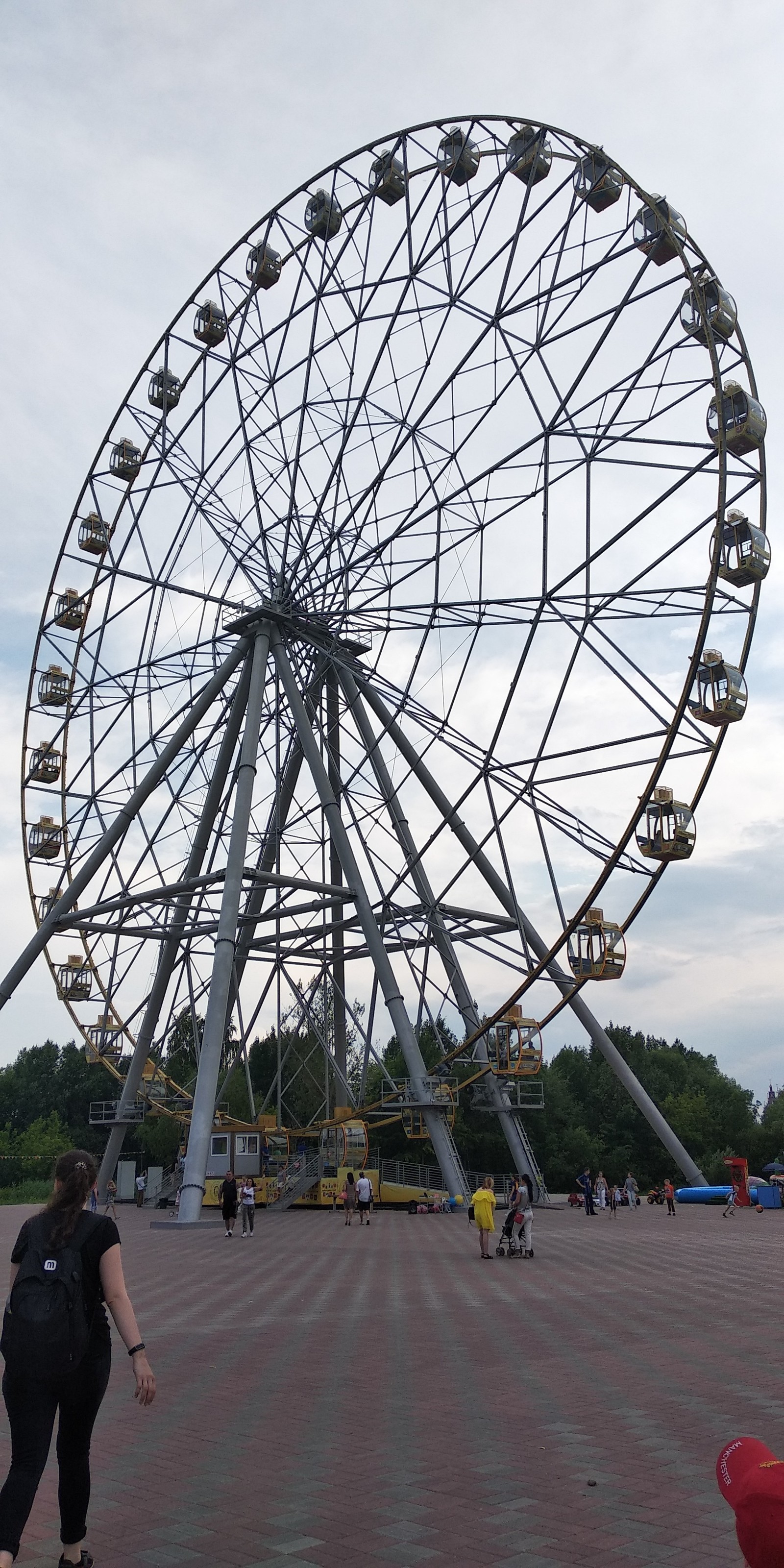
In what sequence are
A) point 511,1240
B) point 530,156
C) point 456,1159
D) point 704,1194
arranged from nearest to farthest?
point 511,1240 < point 530,156 < point 456,1159 < point 704,1194

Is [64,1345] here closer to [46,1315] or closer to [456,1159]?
[46,1315]

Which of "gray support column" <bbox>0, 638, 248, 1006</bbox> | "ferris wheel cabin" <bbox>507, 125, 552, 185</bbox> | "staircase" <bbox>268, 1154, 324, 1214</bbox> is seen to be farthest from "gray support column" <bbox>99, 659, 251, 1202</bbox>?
"ferris wheel cabin" <bbox>507, 125, 552, 185</bbox>

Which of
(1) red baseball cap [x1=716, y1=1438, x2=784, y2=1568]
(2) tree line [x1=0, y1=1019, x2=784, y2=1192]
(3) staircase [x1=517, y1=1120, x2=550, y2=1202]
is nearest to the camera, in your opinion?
(1) red baseball cap [x1=716, y1=1438, x2=784, y2=1568]

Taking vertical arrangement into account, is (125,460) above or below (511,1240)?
above

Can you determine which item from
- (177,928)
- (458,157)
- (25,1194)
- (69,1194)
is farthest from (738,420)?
(25,1194)

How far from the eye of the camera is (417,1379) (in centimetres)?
884

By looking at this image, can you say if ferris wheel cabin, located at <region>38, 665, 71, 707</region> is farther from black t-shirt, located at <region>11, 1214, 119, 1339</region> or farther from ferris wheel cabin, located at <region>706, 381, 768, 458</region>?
black t-shirt, located at <region>11, 1214, 119, 1339</region>

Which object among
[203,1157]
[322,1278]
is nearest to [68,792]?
[203,1157]

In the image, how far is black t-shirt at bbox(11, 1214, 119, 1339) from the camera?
183 inches

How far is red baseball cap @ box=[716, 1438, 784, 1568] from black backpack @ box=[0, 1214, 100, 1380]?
Result: 2442 mm

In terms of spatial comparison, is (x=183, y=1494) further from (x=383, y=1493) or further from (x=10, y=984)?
(x=10, y=984)

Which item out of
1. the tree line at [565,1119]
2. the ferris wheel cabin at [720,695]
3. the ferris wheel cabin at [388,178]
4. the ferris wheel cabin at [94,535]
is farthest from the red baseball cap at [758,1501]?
the tree line at [565,1119]

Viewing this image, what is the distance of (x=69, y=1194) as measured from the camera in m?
4.70

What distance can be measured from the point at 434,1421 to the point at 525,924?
80.7 feet
